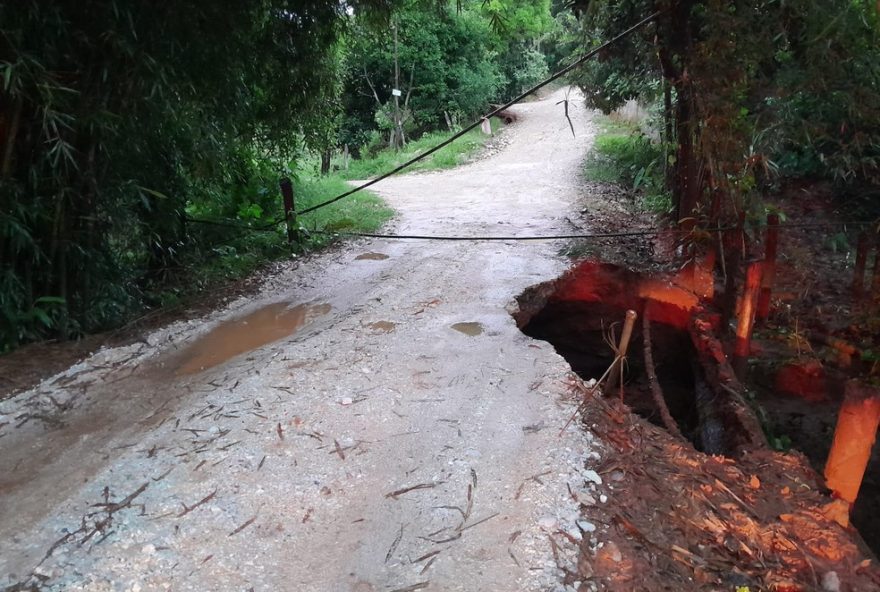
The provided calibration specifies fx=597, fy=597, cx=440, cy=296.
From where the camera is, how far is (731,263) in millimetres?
5355

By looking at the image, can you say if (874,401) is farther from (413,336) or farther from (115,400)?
(115,400)

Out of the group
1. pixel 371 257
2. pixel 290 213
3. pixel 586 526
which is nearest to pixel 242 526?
pixel 586 526

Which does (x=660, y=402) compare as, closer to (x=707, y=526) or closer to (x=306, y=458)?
(x=707, y=526)

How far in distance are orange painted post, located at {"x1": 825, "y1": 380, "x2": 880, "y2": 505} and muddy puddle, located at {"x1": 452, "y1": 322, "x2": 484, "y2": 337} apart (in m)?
2.36

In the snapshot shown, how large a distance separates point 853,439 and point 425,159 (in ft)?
44.4

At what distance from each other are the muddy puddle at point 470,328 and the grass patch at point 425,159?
34.8 feet

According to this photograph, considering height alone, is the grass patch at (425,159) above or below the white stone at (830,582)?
above

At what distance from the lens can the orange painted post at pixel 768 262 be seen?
16.6 ft

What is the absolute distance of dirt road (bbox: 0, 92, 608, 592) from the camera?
2.38 metres

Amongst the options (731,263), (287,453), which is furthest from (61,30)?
(731,263)

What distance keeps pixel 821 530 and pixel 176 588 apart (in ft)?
9.61

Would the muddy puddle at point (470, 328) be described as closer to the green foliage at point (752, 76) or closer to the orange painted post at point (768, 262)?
the green foliage at point (752, 76)

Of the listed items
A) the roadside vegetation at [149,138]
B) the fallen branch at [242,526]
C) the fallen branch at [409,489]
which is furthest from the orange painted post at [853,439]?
the roadside vegetation at [149,138]

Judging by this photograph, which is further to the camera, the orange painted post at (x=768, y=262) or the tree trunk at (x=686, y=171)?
the tree trunk at (x=686, y=171)
